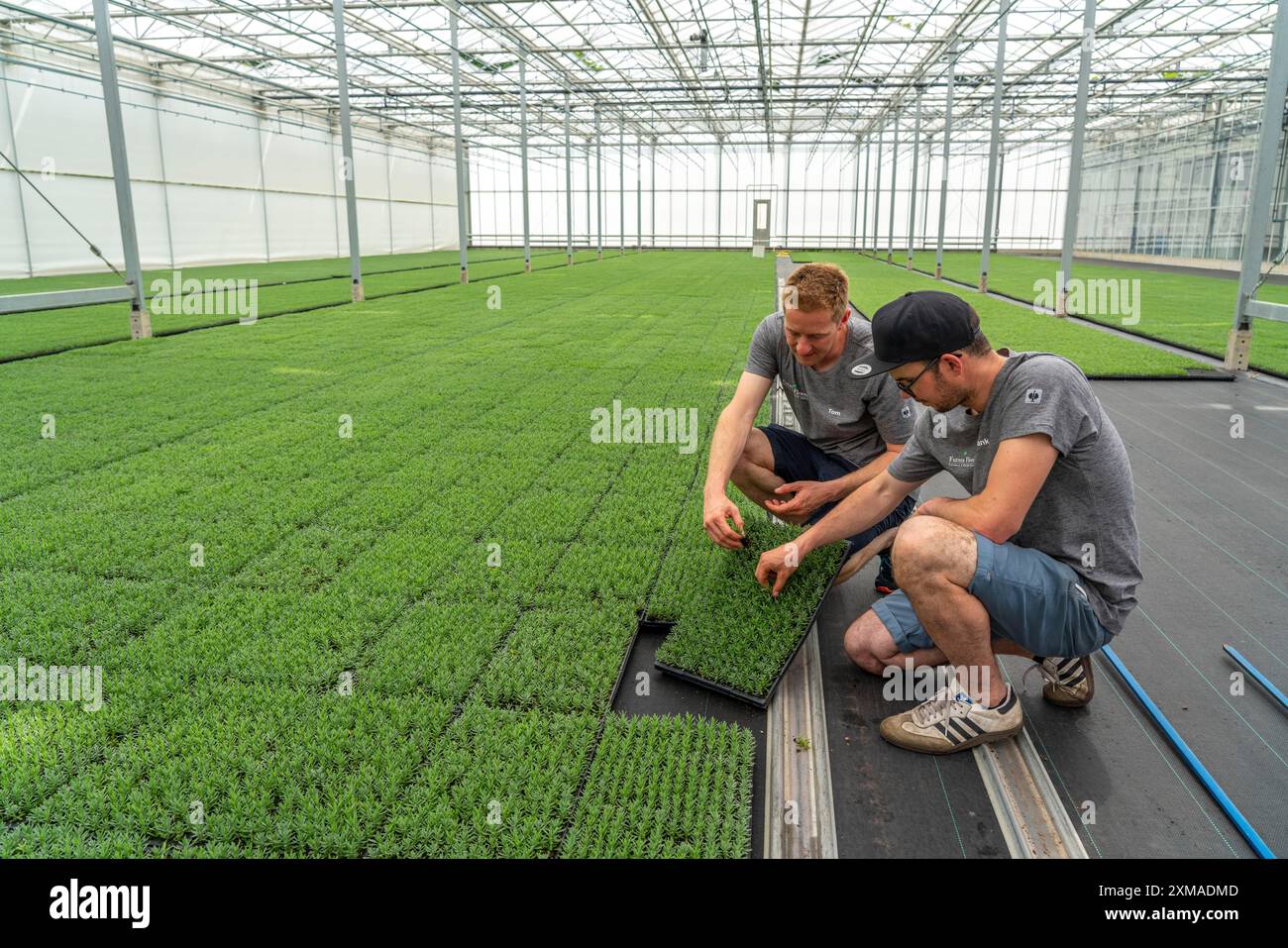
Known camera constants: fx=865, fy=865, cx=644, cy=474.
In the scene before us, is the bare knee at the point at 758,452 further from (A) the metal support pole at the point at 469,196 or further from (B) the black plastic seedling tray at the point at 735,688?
(A) the metal support pole at the point at 469,196

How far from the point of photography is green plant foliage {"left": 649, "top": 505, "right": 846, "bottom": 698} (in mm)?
3051

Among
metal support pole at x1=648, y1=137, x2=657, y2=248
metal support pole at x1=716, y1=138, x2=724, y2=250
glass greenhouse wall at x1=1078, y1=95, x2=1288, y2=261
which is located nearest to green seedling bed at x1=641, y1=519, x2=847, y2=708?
glass greenhouse wall at x1=1078, y1=95, x2=1288, y2=261

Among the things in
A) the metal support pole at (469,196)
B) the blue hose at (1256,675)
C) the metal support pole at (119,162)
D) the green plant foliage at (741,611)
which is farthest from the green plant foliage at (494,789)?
the metal support pole at (469,196)

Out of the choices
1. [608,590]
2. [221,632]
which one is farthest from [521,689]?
[221,632]

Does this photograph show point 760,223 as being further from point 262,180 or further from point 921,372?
point 921,372

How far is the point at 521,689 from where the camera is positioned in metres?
2.92

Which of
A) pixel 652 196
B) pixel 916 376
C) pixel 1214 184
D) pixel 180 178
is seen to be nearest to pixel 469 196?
pixel 652 196

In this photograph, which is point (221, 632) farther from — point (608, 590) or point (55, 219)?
point (55, 219)

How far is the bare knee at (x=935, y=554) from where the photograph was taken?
2576 mm

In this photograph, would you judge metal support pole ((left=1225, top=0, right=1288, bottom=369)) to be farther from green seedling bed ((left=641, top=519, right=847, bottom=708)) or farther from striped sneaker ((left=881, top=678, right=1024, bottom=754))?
striped sneaker ((left=881, top=678, right=1024, bottom=754))

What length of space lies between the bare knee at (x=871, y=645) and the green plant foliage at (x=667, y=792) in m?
A: 0.61

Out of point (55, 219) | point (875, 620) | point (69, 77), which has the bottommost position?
point (875, 620)

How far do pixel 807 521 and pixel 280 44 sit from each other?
25203mm
